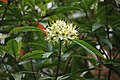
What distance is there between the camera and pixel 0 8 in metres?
1.07

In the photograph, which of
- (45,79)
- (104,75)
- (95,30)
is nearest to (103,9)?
(95,30)

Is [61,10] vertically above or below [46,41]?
above

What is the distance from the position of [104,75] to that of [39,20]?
2.73ft

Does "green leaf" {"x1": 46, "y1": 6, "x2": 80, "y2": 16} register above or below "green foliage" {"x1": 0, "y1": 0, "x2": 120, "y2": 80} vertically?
above

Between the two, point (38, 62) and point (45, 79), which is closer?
point (45, 79)

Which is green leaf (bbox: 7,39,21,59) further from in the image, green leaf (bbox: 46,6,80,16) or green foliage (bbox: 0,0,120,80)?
green leaf (bbox: 46,6,80,16)

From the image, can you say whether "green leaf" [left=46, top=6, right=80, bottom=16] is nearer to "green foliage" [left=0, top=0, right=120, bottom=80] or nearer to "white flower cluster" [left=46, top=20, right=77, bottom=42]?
"green foliage" [left=0, top=0, right=120, bottom=80]

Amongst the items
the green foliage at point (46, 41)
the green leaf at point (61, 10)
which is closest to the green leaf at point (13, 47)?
the green foliage at point (46, 41)

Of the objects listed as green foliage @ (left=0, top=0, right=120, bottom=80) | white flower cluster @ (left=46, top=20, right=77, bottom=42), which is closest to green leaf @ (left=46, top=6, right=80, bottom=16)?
green foliage @ (left=0, top=0, right=120, bottom=80)

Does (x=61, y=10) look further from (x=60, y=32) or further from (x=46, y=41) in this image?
(x=60, y=32)

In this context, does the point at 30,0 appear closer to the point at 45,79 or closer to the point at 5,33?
the point at 5,33

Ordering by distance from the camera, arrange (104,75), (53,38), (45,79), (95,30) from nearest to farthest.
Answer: (53,38), (45,79), (95,30), (104,75)

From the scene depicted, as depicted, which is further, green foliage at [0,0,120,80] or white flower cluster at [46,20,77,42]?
green foliage at [0,0,120,80]

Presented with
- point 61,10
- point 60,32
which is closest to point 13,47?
point 60,32
